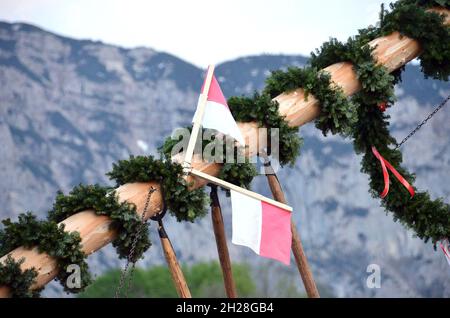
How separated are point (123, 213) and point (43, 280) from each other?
3.74 ft

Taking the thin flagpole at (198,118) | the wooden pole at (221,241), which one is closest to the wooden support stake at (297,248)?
the wooden pole at (221,241)

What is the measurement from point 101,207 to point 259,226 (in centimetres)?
190

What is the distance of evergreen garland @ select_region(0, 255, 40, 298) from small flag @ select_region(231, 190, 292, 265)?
2532 mm

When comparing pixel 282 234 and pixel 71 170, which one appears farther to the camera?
pixel 71 170

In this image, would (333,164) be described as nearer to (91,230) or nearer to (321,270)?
(321,270)

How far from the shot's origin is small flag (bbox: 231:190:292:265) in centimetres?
1087

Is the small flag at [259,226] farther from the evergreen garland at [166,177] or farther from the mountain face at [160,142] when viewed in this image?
the mountain face at [160,142]

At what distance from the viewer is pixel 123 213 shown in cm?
1027

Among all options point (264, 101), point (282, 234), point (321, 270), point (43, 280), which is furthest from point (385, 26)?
point (321, 270)

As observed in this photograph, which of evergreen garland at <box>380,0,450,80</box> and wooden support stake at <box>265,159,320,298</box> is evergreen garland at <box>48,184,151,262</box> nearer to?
wooden support stake at <box>265,159,320,298</box>

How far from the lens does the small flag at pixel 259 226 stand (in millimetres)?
10867

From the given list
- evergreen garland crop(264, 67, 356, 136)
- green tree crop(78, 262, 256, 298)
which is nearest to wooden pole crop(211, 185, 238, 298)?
evergreen garland crop(264, 67, 356, 136)

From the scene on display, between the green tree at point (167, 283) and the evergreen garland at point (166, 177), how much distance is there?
63037 mm

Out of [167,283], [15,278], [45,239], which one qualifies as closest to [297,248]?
[45,239]
